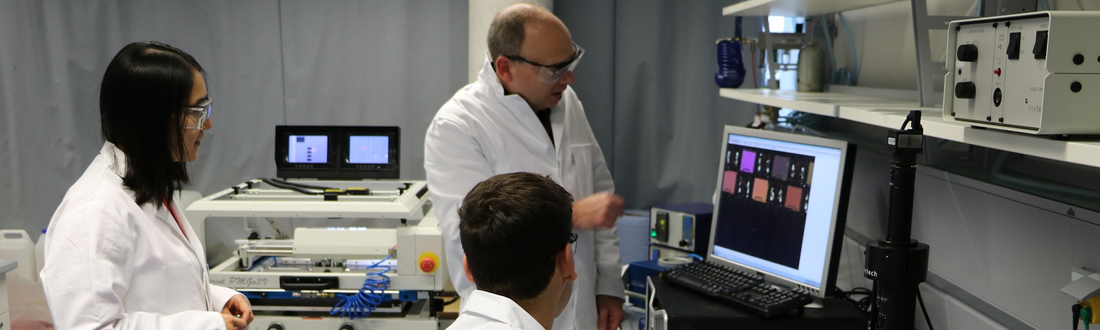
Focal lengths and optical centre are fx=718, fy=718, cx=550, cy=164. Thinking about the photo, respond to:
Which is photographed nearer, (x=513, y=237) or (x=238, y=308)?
(x=513, y=237)

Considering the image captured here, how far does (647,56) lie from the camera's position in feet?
10.4

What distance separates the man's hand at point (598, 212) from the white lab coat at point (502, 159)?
0.81 ft

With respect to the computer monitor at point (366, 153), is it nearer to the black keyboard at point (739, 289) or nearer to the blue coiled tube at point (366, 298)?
the blue coiled tube at point (366, 298)

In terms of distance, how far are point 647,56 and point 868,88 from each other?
56.1 inches

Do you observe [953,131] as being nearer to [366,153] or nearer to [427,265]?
[427,265]

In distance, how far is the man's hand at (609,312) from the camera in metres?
1.79

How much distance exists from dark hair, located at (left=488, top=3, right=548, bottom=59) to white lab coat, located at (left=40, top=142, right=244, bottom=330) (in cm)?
77

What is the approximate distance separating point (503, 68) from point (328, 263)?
0.90m

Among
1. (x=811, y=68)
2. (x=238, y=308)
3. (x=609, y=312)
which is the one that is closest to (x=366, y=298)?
(x=238, y=308)

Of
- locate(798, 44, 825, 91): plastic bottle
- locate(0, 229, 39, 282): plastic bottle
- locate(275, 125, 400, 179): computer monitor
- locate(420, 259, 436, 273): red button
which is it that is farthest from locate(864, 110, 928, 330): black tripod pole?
locate(0, 229, 39, 282): plastic bottle

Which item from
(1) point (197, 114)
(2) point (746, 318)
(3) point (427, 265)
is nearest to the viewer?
(1) point (197, 114)

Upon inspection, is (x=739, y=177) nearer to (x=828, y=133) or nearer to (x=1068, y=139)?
(x=828, y=133)

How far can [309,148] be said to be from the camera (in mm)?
2484

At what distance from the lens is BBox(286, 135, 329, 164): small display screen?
248cm
